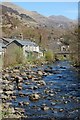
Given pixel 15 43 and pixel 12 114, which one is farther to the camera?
pixel 15 43

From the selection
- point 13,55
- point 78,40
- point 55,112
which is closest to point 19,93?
point 55,112

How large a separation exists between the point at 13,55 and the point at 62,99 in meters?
24.8

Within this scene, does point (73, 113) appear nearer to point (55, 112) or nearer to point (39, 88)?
point (55, 112)

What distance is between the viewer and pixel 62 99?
20.2 m

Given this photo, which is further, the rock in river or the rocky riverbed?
the rock in river

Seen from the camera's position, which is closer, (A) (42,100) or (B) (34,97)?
(A) (42,100)

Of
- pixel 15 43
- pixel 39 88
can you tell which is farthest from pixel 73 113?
pixel 15 43

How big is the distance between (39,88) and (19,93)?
8.74ft

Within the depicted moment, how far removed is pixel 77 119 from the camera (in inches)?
600

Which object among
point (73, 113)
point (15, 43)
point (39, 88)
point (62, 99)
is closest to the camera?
point (73, 113)

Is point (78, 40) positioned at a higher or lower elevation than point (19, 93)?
higher

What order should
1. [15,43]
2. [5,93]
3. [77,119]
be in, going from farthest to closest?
[15,43]
[5,93]
[77,119]

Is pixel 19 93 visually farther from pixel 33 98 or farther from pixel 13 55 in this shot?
pixel 13 55

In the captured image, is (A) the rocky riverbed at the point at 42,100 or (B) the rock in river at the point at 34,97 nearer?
(A) the rocky riverbed at the point at 42,100
